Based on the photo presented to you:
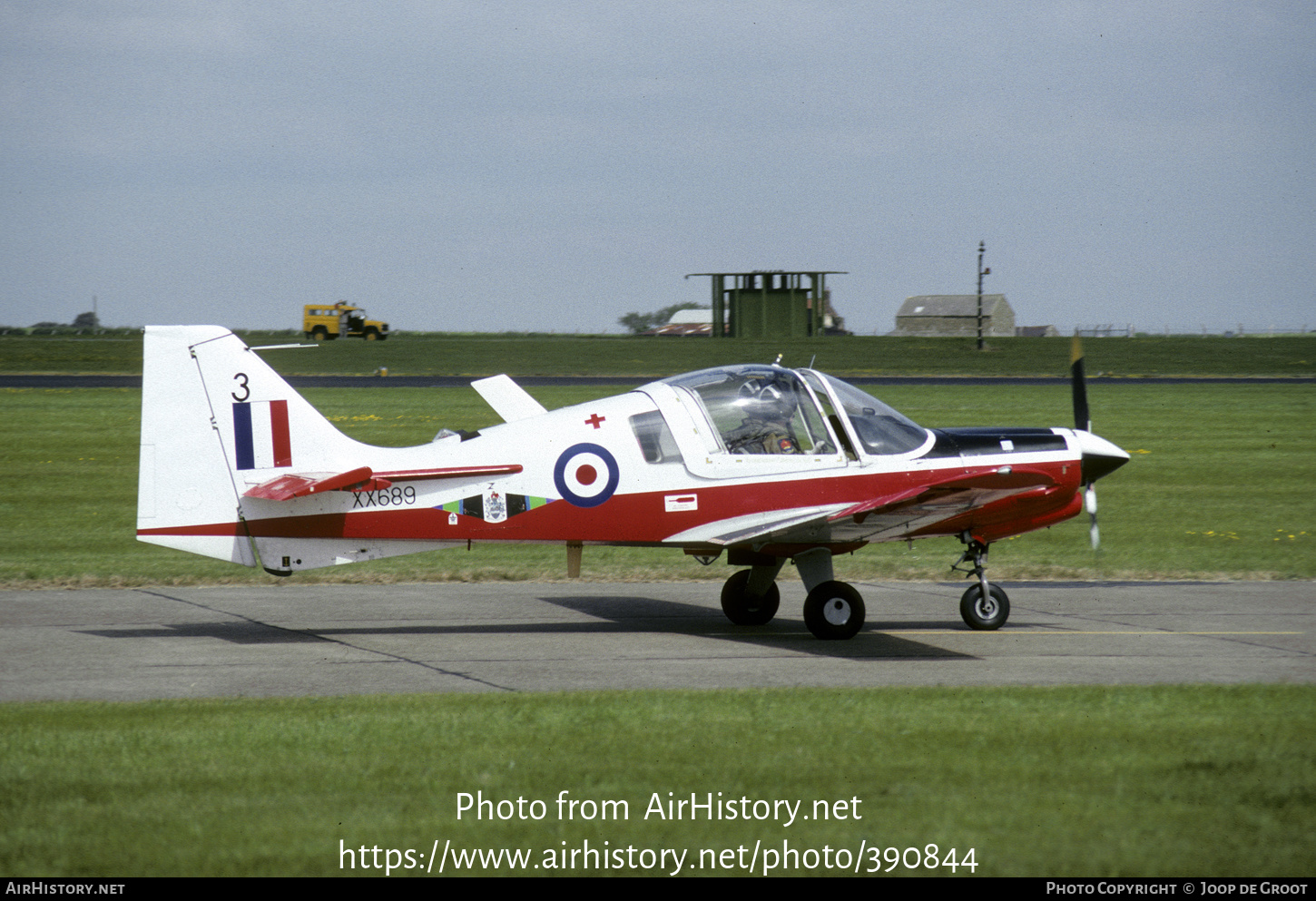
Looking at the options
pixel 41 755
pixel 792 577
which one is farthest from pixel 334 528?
pixel 792 577

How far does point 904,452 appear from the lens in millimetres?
11242

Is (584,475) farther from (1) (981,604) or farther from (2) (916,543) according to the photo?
(2) (916,543)

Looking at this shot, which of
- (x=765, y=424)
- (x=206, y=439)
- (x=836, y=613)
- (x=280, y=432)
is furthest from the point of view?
(x=765, y=424)

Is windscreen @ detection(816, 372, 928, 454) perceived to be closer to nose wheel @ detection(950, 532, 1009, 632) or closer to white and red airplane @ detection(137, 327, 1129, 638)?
white and red airplane @ detection(137, 327, 1129, 638)

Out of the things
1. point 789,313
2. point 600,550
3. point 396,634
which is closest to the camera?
point 396,634

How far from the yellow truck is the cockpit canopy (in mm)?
72099

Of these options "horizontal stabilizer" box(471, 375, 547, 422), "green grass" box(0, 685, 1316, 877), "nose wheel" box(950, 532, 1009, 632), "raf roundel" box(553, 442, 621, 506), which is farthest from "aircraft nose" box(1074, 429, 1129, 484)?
"horizontal stabilizer" box(471, 375, 547, 422)

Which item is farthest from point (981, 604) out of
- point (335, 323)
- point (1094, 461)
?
point (335, 323)

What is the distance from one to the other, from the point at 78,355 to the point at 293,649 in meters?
60.2

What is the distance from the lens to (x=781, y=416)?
11164 mm

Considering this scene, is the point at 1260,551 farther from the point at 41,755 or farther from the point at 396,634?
the point at 41,755

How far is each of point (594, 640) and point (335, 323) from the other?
73011 mm

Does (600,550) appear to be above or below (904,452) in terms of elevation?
below

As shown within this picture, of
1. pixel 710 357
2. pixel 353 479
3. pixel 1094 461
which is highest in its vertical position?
pixel 710 357
